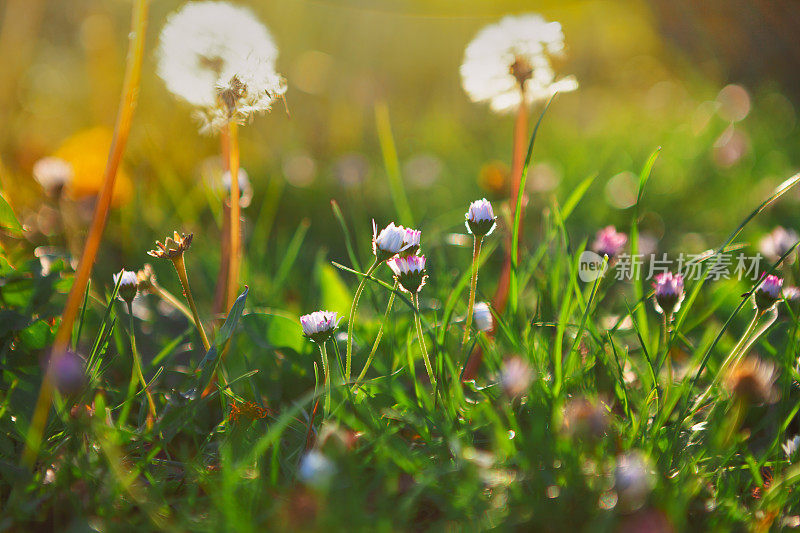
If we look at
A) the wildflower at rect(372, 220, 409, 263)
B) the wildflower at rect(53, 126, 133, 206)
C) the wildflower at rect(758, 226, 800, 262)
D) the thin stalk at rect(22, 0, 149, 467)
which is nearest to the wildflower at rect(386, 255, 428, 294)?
the wildflower at rect(372, 220, 409, 263)

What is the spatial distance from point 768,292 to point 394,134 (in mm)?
2424

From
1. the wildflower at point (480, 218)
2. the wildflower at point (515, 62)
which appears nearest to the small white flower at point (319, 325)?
the wildflower at point (480, 218)

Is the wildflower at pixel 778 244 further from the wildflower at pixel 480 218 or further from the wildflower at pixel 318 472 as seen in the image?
the wildflower at pixel 318 472

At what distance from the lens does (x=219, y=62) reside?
1102mm

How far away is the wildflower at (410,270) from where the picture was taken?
2.92ft

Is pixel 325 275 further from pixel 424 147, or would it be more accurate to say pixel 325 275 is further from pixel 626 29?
pixel 626 29

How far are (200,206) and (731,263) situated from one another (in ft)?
5.05

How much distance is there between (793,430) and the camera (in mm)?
1064

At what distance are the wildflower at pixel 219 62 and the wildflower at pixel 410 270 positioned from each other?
13.2 inches

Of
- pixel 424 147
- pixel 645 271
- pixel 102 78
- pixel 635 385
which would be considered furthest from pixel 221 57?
pixel 424 147

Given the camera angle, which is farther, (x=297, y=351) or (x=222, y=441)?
(x=297, y=351)

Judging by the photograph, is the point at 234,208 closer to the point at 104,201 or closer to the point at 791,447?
the point at 104,201

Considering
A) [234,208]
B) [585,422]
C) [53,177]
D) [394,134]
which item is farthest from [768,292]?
[394,134]

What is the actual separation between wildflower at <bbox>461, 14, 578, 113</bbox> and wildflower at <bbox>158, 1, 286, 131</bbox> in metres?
0.44
